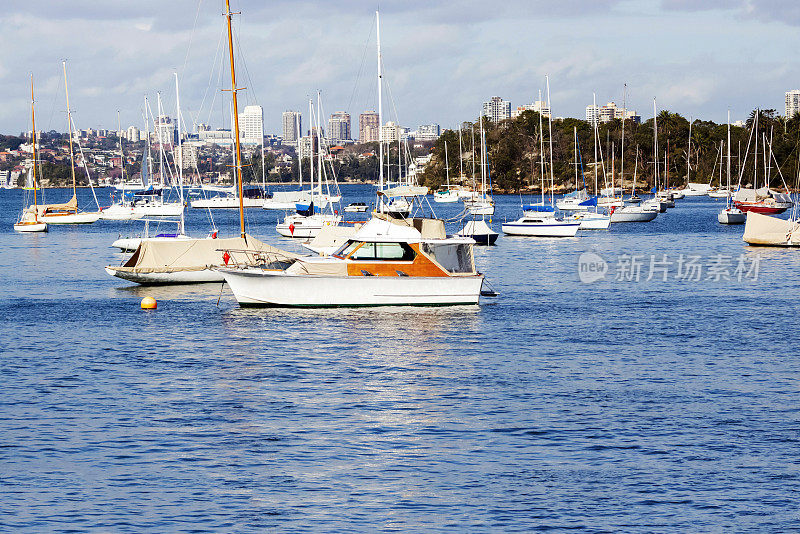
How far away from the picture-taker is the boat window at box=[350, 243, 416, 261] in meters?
42.3

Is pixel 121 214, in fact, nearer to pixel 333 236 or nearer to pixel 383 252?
pixel 333 236

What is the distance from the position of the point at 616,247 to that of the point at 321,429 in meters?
66.7

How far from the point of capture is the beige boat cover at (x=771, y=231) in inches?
3081

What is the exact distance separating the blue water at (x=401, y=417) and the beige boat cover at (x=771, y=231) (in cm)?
3256

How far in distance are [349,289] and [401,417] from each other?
57.2ft

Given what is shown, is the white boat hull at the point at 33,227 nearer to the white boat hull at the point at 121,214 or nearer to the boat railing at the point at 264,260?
the white boat hull at the point at 121,214

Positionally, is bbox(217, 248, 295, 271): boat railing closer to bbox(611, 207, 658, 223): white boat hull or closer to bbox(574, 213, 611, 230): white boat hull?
bbox(574, 213, 611, 230): white boat hull

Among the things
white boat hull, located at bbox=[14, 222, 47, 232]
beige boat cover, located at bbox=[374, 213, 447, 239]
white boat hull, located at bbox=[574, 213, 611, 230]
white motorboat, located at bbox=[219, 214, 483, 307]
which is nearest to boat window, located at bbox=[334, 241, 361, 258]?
white motorboat, located at bbox=[219, 214, 483, 307]

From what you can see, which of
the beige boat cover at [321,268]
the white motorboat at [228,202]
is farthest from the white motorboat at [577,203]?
the beige boat cover at [321,268]

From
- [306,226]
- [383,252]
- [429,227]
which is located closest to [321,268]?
[383,252]

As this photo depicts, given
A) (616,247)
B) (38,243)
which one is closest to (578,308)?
(616,247)

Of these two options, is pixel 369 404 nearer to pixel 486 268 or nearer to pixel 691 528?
pixel 691 528

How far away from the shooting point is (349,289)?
139 ft

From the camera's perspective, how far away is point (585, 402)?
87.9ft
